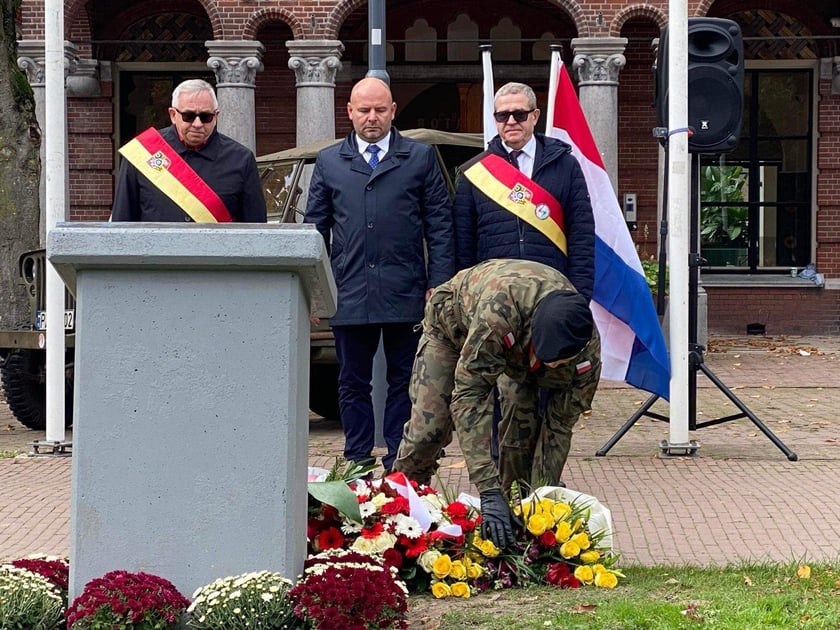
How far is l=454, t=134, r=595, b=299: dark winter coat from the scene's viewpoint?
692cm

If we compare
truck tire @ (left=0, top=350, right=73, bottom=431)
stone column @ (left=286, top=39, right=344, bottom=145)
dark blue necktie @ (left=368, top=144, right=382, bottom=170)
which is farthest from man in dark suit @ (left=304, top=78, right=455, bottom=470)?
stone column @ (left=286, top=39, right=344, bottom=145)

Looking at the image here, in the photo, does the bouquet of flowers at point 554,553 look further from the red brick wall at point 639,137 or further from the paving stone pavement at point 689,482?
the red brick wall at point 639,137

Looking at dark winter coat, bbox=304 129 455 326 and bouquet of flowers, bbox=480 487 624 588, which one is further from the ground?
dark winter coat, bbox=304 129 455 326

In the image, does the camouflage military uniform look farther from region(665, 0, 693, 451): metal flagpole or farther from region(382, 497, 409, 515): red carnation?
region(665, 0, 693, 451): metal flagpole


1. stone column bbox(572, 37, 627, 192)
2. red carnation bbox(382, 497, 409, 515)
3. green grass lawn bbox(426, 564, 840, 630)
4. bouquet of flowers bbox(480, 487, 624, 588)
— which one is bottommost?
green grass lawn bbox(426, 564, 840, 630)

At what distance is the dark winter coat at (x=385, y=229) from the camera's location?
682cm

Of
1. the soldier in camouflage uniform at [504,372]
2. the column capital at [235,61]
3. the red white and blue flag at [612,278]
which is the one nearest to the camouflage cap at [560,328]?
the soldier in camouflage uniform at [504,372]

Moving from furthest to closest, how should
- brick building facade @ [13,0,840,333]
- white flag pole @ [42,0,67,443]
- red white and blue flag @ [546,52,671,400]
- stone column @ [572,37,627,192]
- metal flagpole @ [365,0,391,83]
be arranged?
brick building facade @ [13,0,840,333]
stone column @ [572,37,627,192]
metal flagpole @ [365,0,391,83]
white flag pole @ [42,0,67,443]
red white and blue flag @ [546,52,671,400]

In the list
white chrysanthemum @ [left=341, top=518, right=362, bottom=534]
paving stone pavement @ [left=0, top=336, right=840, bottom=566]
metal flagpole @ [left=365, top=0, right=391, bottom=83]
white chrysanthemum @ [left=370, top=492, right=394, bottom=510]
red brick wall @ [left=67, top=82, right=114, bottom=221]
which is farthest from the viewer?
red brick wall @ [left=67, top=82, right=114, bottom=221]

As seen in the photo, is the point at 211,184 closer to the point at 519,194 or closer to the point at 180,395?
the point at 519,194

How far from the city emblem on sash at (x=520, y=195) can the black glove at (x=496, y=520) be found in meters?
2.13

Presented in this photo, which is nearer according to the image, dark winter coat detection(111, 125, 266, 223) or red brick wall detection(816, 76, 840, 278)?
dark winter coat detection(111, 125, 266, 223)

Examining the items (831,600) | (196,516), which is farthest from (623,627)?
(196,516)

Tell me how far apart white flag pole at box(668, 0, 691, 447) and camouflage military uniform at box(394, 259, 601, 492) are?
3.12 meters
